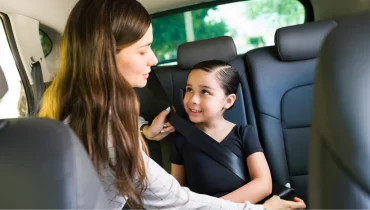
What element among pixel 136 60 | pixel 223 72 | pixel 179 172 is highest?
pixel 136 60

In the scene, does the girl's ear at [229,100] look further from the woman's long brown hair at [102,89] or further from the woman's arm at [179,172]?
the woman's long brown hair at [102,89]

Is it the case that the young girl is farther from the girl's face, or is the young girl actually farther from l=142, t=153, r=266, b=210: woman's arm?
l=142, t=153, r=266, b=210: woman's arm

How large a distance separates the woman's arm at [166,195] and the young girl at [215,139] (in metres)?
0.52

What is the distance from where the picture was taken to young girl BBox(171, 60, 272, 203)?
1.84 m

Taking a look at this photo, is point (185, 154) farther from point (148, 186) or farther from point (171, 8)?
point (171, 8)

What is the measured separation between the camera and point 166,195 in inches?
46.7

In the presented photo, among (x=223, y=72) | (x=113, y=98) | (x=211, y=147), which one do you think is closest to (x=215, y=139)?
(x=211, y=147)

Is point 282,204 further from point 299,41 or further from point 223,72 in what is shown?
point 299,41

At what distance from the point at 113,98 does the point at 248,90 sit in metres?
1.14

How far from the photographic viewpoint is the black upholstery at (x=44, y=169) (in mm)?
751

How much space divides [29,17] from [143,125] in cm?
80

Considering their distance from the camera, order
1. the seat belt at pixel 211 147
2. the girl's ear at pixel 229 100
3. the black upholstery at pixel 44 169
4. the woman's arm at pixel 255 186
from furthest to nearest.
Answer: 1. the girl's ear at pixel 229 100
2. the seat belt at pixel 211 147
3. the woman's arm at pixel 255 186
4. the black upholstery at pixel 44 169

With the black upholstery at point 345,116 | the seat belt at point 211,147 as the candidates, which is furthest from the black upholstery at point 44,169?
the seat belt at point 211,147

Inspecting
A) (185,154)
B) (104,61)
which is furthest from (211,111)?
(104,61)
